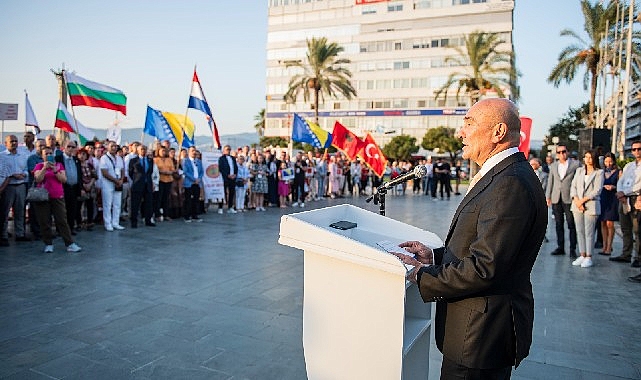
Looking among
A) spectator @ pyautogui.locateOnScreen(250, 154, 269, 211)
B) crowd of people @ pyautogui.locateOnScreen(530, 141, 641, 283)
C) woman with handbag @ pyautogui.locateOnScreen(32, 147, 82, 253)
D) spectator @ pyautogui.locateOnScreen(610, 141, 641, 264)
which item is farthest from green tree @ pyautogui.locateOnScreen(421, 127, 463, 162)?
woman with handbag @ pyautogui.locateOnScreen(32, 147, 82, 253)

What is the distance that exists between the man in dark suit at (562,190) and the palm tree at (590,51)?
25.2m

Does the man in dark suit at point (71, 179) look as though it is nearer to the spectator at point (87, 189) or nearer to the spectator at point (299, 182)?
the spectator at point (87, 189)

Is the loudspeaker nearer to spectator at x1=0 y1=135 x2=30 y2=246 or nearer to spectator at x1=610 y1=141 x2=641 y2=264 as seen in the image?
spectator at x1=610 y1=141 x2=641 y2=264

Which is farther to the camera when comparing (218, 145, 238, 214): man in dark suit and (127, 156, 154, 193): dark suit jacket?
(218, 145, 238, 214): man in dark suit

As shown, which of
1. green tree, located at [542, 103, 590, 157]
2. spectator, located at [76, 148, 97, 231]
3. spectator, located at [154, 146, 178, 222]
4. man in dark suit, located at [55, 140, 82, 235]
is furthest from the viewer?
green tree, located at [542, 103, 590, 157]

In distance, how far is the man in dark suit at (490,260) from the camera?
1.89 meters

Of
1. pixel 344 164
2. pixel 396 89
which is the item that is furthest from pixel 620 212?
pixel 396 89

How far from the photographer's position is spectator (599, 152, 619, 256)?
895 cm

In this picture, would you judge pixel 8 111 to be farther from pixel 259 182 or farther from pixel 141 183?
pixel 259 182

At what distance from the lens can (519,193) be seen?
74.9 inches

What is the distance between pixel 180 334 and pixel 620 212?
8394 millimetres

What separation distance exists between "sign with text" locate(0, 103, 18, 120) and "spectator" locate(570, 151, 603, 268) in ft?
49.9

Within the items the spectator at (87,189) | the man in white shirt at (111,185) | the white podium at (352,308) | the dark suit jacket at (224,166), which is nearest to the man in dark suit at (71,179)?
the spectator at (87,189)

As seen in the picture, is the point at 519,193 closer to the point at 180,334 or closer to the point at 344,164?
the point at 180,334
